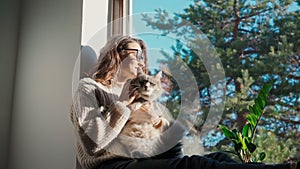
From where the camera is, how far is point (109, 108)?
1.57 m

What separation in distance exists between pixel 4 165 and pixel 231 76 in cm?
134

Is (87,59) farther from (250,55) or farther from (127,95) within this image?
(250,55)

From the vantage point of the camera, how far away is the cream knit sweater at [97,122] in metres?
1.51

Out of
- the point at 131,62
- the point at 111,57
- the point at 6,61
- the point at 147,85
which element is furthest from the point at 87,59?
the point at 6,61

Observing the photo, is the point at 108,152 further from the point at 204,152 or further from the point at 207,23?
the point at 207,23

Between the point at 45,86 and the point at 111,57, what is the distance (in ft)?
1.87

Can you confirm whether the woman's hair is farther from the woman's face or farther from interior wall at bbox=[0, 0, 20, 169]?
interior wall at bbox=[0, 0, 20, 169]

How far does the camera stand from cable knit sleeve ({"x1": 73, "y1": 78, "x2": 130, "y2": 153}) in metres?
1.51

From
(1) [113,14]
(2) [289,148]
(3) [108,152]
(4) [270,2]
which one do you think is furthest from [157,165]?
(1) [113,14]

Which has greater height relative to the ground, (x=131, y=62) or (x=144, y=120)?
(x=131, y=62)

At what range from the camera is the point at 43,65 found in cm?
207

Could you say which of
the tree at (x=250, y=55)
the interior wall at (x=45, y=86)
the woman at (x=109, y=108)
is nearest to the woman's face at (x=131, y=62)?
the woman at (x=109, y=108)

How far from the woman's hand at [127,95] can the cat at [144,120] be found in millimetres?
12

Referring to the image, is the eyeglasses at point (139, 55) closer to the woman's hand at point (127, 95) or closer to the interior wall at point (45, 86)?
the woman's hand at point (127, 95)
